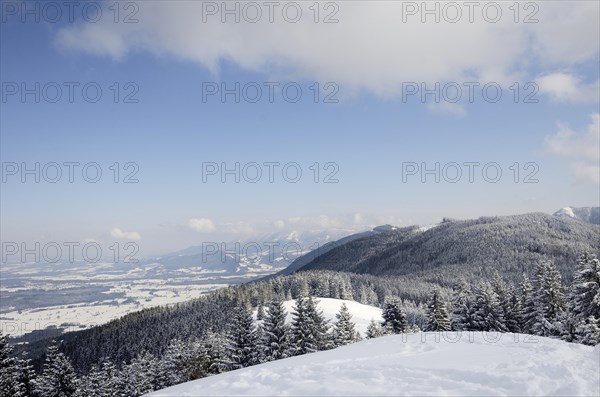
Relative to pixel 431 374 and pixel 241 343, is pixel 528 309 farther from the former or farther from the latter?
pixel 431 374

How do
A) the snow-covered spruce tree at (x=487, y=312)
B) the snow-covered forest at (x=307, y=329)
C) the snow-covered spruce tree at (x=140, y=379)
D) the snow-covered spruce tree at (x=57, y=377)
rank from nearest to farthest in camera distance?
the snow-covered forest at (x=307, y=329) < the snow-covered spruce tree at (x=57, y=377) < the snow-covered spruce tree at (x=487, y=312) < the snow-covered spruce tree at (x=140, y=379)

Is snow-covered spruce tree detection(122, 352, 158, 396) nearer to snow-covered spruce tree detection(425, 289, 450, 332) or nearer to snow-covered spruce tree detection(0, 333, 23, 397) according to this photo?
snow-covered spruce tree detection(0, 333, 23, 397)

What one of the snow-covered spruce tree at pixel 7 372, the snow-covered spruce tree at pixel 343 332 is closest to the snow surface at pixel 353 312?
the snow-covered spruce tree at pixel 343 332

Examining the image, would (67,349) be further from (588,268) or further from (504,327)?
(588,268)

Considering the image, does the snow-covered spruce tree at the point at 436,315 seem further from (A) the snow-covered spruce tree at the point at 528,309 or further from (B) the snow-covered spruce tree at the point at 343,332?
(B) the snow-covered spruce tree at the point at 343,332

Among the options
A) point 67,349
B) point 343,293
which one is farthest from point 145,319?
point 343,293
